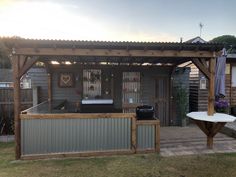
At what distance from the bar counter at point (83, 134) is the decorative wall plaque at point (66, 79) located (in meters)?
2.53

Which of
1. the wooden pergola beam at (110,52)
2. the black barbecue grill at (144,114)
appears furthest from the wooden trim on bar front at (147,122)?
the wooden pergola beam at (110,52)

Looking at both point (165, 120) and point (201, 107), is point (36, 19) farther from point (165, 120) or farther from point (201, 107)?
point (201, 107)

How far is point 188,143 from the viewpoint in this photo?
19.0 ft

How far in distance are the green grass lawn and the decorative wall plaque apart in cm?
330

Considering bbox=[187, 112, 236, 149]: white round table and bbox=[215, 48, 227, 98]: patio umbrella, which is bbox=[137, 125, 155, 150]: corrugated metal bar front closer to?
bbox=[187, 112, 236, 149]: white round table

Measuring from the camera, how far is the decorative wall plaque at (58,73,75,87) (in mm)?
7602

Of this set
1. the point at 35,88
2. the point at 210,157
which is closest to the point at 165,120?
the point at 210,157

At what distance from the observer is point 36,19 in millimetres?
8789

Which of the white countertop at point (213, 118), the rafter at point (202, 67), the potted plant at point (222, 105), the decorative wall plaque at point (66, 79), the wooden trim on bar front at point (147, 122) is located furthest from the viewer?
the potted plant at point (222, 105)

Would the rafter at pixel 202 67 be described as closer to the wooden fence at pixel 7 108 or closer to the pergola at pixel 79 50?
the pergola at pixel 79 50

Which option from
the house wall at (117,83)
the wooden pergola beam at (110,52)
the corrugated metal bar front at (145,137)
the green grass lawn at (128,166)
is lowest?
the green grass lawn at (128,166)

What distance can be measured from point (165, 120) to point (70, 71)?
4164 millimetres

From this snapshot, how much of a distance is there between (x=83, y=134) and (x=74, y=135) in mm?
209

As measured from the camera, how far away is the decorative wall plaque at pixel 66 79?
7602mm
